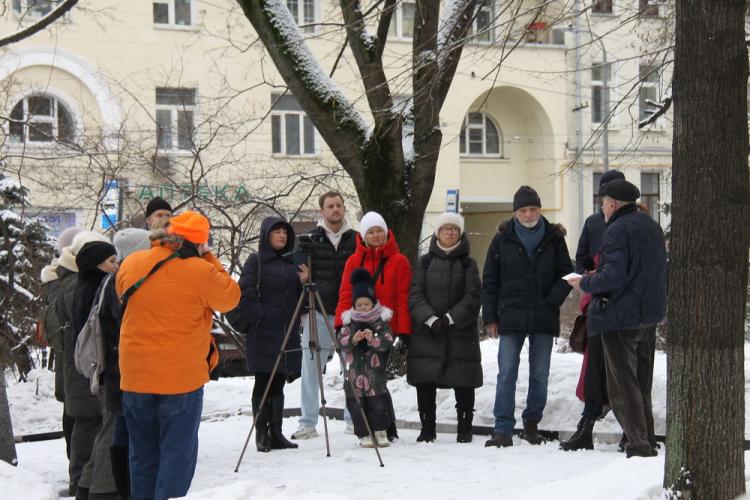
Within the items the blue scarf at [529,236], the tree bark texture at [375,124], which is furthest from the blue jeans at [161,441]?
the tree bark texture at [375,124]

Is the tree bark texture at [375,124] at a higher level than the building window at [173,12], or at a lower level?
lower

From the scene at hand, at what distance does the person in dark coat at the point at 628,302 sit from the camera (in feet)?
24.9

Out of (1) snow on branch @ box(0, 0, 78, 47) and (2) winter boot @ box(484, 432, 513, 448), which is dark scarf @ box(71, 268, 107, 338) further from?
(1) snow on branch @ box(0, 0, 78, 47)

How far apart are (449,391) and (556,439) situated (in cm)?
153

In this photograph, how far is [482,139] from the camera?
114ft

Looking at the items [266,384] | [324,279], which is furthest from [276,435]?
[324,279]

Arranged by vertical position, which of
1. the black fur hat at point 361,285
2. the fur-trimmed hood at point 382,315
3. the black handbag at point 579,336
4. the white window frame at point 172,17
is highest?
the white window frame at point 172,17

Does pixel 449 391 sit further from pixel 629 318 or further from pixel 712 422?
pixel 712 422

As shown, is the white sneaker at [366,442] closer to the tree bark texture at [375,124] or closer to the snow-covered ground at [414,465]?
the snow-covered ground at [414,465]

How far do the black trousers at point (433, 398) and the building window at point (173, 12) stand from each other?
20.8 m

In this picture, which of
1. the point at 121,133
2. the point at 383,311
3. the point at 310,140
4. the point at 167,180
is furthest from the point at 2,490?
the point at 310,140

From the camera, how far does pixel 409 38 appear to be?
30703mm

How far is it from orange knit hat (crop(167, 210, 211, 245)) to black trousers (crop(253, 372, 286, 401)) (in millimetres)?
2874

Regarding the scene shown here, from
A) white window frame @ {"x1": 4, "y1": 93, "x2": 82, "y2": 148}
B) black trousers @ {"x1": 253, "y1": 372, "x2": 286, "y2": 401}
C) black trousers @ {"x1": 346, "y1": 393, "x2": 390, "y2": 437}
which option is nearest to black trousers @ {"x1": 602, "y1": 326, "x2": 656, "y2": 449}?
black trousers @ {"x1": 346, "y1": 393, "x2": 390, "y2": 437}
